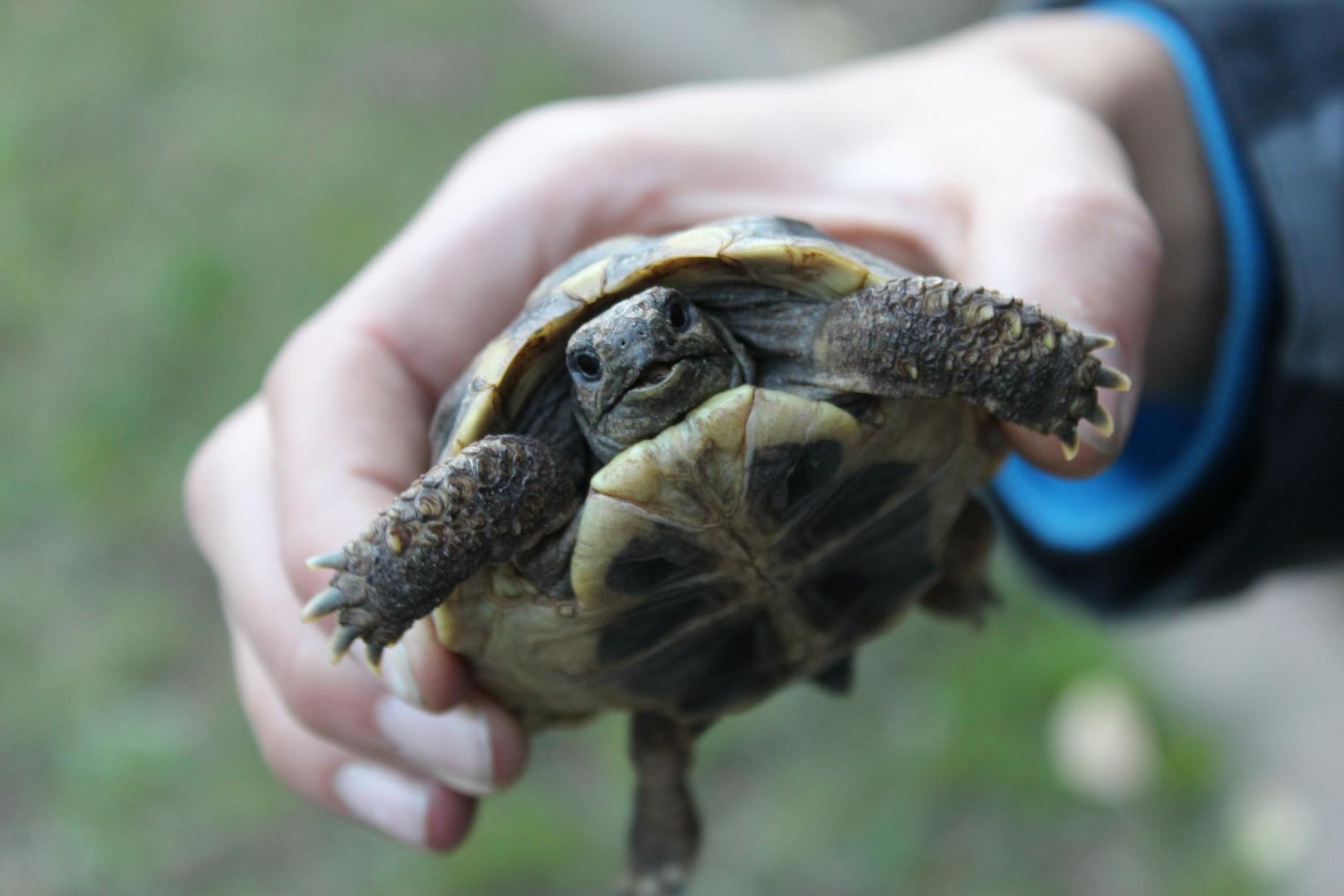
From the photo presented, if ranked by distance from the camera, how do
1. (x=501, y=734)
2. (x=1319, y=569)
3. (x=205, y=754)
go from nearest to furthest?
1. (x=501, y=734)
2. (x=1319, y=569)
3. (x=205, y=754)

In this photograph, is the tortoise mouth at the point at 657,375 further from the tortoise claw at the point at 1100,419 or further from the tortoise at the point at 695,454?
the tortoise claw at the point at 1100,419

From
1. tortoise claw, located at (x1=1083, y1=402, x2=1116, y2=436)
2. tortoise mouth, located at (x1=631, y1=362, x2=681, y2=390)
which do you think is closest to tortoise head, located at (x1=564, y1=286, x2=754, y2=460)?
tortoise mouth, located at (x1=631, y1=362, x2=681, y2=390)

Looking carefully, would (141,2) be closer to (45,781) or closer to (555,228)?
(45,781)

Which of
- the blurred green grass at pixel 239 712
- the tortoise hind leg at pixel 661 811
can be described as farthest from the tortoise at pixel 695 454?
the blurred green grass at pixel 239 712

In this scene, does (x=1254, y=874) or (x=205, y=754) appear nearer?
(x=1254, y=874)

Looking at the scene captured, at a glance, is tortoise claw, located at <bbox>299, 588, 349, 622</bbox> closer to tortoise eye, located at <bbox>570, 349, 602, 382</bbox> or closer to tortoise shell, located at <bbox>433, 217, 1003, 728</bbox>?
tortoise shell, located at <bbox>433, 217, 1003, 728</bbox>

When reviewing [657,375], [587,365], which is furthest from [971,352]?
[587,365]

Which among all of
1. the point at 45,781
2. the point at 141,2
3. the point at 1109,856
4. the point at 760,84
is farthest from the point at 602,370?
the point at 141,2
